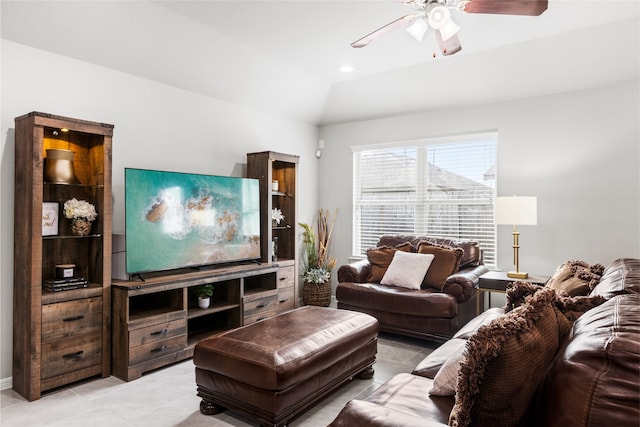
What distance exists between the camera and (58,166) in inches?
119

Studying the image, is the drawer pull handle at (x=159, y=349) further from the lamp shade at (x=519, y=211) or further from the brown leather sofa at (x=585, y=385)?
the lamp shade at (x=519, y=211)

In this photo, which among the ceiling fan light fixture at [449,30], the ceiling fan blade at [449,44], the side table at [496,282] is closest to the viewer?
the ceiling fan light fixture at [449,30]

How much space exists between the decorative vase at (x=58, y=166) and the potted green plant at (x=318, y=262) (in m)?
3.07

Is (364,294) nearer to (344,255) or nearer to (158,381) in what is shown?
(344,255)

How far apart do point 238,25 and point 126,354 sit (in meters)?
2.87

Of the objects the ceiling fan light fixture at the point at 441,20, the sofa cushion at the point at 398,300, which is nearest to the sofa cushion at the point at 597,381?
the ceiling fan light fixture at the point at 441,20

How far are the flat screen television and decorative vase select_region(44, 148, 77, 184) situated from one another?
43 centimetres

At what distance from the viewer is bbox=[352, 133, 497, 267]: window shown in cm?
489

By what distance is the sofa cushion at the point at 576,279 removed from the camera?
2.45 metres

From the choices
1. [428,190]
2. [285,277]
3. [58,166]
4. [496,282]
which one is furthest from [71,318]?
[428,190]

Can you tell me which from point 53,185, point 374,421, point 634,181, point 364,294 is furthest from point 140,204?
point 634,181

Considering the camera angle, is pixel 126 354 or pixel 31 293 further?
pixel 126 354

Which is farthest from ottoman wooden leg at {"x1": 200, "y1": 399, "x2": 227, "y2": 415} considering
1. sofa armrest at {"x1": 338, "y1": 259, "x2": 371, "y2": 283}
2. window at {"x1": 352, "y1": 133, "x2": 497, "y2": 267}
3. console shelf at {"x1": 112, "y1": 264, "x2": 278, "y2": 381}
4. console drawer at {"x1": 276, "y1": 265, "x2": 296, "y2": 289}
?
window at {"x1": 352, "y1": 133, "x2": 497, "y2": 267}

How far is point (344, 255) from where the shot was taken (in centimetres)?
596
